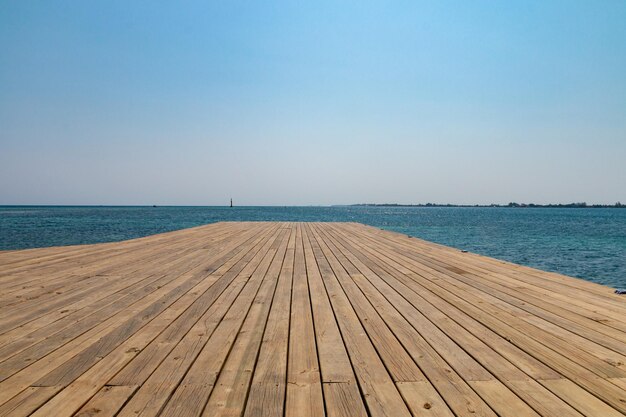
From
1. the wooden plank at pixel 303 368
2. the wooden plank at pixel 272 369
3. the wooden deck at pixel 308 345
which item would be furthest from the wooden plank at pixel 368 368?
the wooden plank at pixel 272 369

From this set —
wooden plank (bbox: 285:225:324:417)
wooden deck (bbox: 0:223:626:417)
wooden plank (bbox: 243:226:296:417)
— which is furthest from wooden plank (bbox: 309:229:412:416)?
wooden plank (bbox: 243:226:296:417)

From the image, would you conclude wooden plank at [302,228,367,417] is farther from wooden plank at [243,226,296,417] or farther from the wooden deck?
wooden plank at [243,226,296,417]

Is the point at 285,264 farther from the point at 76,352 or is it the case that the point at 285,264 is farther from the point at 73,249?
the point at 73,249

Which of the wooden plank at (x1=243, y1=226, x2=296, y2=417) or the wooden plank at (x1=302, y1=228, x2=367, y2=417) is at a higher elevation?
the wooden plank at (x1=243, y1=226, x2=296, y2=417)

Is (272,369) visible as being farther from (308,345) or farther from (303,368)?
(308,345)

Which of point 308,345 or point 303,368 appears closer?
point 303,368

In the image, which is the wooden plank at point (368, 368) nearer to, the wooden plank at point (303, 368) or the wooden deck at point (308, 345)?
the wooden deck at point (308, 345)

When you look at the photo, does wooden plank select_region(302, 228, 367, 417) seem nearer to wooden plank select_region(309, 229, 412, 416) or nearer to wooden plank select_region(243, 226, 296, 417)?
wooden plank select_region(309, 229, 412, 416)

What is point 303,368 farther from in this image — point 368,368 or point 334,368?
point 368,368

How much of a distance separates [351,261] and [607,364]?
135 inches

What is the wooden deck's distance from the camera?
143cm

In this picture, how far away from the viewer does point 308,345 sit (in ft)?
6.59

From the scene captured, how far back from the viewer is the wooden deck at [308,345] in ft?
4.68

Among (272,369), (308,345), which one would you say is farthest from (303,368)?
(308,345)
